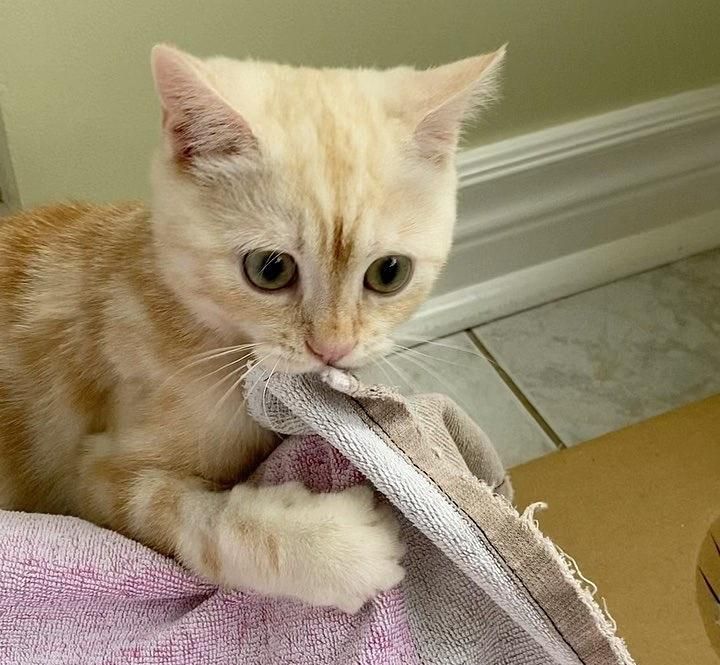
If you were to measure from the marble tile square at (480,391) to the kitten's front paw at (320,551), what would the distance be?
49 cm

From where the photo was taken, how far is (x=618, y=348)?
4.57 feet

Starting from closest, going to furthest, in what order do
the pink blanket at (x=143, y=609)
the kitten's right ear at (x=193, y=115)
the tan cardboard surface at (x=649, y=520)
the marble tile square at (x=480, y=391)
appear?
the kitten's right ear at (x=193, y=115) → the pink blanket at (x=143, y=609) → the tan cardboard surface at (x=649, y=520) → the marble tile square at (x=480, y=391)

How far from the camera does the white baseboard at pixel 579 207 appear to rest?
52.8 inches

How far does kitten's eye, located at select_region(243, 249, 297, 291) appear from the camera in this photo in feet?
2.25

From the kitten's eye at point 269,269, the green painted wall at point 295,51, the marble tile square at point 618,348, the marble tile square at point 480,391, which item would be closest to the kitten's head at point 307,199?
the kitten's eye at point 269,269

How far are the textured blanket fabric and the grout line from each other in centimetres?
51

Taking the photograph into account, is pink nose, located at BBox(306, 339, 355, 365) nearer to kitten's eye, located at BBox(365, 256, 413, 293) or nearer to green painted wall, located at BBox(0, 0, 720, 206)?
kitten's eye, located at BBox(365, 256, 413, 293)

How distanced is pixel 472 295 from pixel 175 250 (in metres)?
0.76

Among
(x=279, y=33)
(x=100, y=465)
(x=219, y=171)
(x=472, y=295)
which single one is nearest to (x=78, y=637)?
(x=100, y=465)

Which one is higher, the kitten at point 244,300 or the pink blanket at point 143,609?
the kitten at point 244,300

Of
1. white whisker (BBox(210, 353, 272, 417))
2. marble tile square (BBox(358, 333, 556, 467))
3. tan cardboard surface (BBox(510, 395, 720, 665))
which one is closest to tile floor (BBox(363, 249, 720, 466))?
marble tile square (BBox(358, 333, 556, 467))

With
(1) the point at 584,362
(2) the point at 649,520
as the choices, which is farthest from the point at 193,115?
(1) the point at 584,362

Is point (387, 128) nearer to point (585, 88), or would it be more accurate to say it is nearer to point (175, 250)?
point (175, 250)

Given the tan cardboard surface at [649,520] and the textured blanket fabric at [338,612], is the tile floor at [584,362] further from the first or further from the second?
the textured blanket fabric at [338,612]
